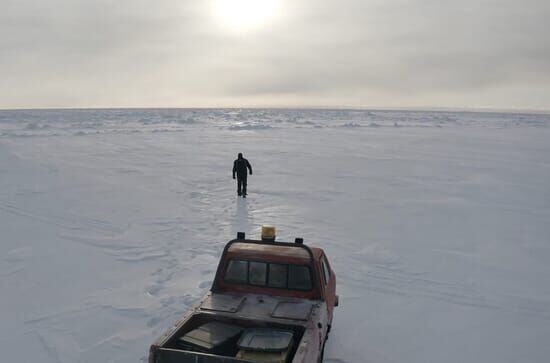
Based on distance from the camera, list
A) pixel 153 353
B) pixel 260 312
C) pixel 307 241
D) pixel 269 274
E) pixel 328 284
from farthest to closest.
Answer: pixel 307 241, pixel 328 284, pixel 269 274, pixel 260 312, pixel 153 353

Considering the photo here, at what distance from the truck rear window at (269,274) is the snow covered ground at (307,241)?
3.89 ft

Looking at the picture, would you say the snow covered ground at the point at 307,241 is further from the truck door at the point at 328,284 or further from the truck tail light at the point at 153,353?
the truck tail light at the point at 153,353

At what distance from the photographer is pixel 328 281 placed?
5.69 m

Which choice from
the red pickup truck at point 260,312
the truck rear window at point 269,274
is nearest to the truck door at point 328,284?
the red pickup truck at point 260,312

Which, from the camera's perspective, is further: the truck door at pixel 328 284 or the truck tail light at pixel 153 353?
the truck door at pixel 328 284

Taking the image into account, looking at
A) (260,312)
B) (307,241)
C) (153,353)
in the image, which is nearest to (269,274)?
(260,312)

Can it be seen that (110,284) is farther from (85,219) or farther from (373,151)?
(373,151)

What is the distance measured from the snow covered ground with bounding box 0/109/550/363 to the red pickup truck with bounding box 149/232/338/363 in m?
1.11

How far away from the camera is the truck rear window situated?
211 inches

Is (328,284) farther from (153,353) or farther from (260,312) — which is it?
(153,353)

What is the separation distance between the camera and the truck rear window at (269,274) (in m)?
5.37

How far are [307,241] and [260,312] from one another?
5332 mm

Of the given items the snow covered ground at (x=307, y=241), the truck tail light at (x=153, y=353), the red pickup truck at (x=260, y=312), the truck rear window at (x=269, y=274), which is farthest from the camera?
the snow covered ground at (x=307, y=241)

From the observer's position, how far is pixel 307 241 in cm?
1026
